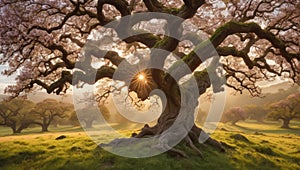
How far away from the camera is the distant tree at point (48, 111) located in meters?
66.9

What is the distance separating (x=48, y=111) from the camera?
69812mm

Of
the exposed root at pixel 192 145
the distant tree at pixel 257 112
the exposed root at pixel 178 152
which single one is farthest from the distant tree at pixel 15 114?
the distant tree at pixel 257 112

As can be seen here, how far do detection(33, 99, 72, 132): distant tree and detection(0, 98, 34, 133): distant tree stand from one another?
7.96 ft

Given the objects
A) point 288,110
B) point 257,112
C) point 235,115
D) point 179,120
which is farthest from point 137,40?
point 257,112

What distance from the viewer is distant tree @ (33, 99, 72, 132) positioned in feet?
220

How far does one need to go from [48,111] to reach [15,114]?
7972 millimetres

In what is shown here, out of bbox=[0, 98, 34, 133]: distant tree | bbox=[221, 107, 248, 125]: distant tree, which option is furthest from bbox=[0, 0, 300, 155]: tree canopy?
bbox=[221, 107, 248, 125]: distant tree

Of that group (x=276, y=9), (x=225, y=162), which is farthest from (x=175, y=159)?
(x=276, y=9)

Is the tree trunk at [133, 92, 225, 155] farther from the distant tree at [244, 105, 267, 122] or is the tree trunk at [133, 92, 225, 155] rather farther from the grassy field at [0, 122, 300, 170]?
the distant tree at [244, 105, 267, 122]

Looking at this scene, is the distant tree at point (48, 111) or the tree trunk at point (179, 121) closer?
the tree trunk at point (179, 121)

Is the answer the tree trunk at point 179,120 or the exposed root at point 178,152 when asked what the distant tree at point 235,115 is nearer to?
the tree trunk at point 179,120

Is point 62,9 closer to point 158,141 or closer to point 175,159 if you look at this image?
point 158,141

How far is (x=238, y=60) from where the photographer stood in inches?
1164

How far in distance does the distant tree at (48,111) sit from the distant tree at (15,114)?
7.96 ft
